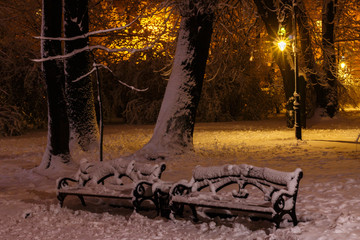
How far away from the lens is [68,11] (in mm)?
14320

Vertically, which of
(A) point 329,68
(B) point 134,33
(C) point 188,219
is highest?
(B) point 134,33

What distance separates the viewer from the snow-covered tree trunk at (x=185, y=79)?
14.0 metres

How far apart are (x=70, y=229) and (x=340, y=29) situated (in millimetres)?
27236

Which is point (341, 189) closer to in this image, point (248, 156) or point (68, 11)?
point (248, 156)

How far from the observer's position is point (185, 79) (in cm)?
1409

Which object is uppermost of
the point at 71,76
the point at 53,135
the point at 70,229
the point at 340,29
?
the point at 340,29

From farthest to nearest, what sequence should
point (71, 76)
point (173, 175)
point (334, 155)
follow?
1. point (71, 76)
2. point (334, 155)
3. point (173, 175)

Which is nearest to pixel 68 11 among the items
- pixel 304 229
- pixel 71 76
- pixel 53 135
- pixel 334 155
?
pixel 71 76

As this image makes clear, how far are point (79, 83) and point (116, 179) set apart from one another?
7.11m

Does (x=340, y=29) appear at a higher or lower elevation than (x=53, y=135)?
higher

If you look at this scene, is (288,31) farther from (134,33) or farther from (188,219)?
(188,219)

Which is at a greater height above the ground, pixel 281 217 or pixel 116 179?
pixel 116 179

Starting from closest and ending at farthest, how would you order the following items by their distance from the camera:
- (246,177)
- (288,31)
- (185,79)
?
(246,177) → (185,79) → (288,31)

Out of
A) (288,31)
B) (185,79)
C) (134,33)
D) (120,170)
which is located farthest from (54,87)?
(134,33)
